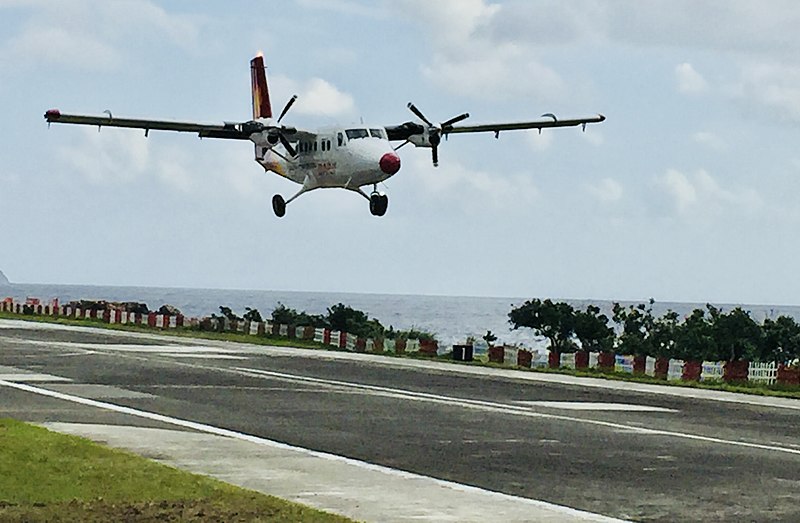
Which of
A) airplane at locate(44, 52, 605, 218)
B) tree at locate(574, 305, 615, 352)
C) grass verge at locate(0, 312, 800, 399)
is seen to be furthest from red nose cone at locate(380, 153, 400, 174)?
tree at locate(574, 305, 615, 352)

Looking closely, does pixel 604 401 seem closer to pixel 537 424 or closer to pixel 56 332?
pixel 537 424

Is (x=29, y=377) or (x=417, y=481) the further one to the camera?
(x=29, y=377)

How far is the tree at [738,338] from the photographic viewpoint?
251ft

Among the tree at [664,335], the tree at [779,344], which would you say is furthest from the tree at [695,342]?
the tree at [779,344]

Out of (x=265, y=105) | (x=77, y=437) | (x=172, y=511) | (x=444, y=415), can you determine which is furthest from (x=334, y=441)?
(x=265, y=105)

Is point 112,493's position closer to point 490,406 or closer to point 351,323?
point 490,406

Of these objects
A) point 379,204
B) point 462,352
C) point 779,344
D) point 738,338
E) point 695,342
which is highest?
point 379,204

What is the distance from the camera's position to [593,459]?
1970cm

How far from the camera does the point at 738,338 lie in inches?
3036

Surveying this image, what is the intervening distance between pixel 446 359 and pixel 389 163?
325 inches

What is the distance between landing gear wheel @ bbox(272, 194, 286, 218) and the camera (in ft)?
223

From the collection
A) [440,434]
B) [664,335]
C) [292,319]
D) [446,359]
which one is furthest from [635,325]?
[440,434]

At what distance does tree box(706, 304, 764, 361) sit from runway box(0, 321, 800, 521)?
117 ft

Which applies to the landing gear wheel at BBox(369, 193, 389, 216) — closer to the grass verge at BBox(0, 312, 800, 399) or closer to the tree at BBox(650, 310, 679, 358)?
the grass verge at BBox(0, 312, 800, 399)
